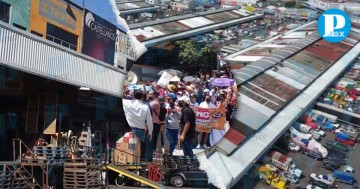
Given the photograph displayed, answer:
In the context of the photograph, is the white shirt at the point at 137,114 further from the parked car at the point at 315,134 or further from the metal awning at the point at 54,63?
the parked car at the point at 315,134

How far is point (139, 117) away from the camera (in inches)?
138

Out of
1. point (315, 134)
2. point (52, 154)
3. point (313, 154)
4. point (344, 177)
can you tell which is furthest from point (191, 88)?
point (315, 134)

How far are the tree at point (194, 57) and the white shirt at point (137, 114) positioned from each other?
375mm

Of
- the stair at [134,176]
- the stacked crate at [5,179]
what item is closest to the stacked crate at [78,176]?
the stair at [134,176]

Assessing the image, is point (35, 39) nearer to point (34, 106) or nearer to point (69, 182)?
point (34, 106)

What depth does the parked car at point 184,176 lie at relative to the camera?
3838mm

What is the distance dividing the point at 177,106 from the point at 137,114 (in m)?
0.25

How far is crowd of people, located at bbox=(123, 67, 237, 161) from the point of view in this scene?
3490mm

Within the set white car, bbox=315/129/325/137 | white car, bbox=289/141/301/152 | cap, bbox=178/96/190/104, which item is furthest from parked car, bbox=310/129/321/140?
cap, bbox=178/96/190/104

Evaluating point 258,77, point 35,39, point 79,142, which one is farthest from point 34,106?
point 258,77

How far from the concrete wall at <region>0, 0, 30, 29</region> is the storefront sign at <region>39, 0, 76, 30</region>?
0.08 meters

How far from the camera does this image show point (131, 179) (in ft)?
13.4

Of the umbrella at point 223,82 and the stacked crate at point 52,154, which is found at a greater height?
the umbrella at point 223,82

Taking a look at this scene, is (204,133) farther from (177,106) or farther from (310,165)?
(310,165)
